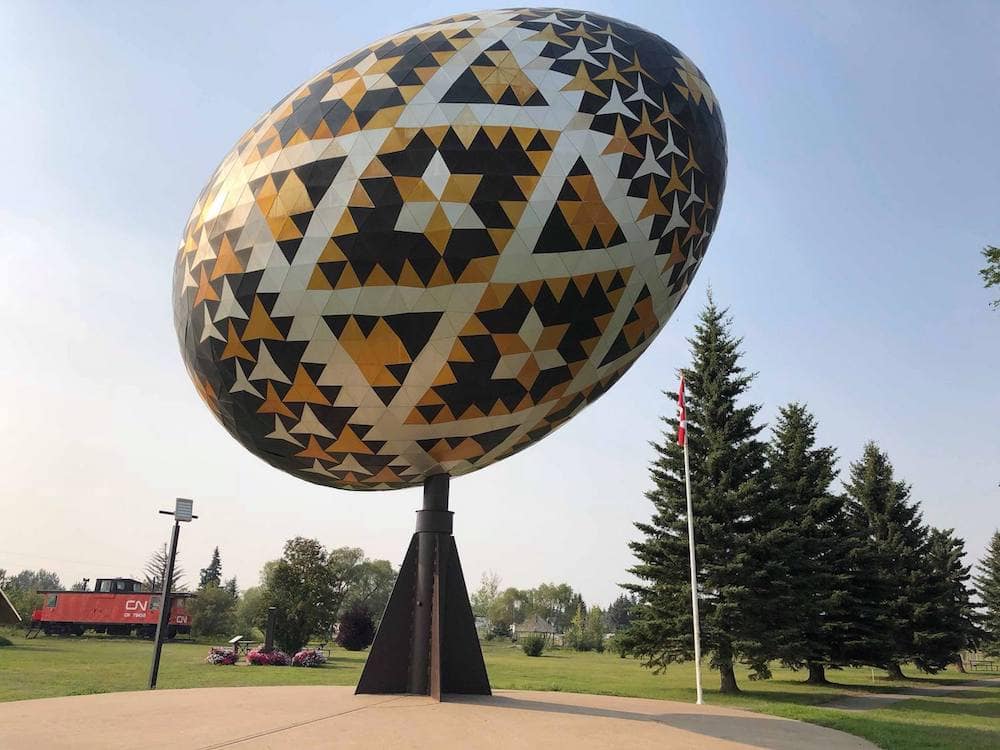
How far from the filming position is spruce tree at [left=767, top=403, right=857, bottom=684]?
2741 cm

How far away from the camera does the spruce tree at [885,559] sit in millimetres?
32562

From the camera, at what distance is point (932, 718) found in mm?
19984

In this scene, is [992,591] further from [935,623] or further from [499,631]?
[499,631]

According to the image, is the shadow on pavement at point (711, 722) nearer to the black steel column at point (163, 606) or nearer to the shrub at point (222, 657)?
the black steel column at point (163, 606)

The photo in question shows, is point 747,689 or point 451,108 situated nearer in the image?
point 451,108

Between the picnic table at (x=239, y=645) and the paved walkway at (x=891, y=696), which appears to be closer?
the paved walkway at (x=891, y=696)

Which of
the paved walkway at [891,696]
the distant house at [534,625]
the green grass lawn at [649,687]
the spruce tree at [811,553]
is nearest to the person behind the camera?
the green grass lawn at [649,687]

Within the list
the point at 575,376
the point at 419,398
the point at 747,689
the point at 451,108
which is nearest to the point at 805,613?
the point at 747,689

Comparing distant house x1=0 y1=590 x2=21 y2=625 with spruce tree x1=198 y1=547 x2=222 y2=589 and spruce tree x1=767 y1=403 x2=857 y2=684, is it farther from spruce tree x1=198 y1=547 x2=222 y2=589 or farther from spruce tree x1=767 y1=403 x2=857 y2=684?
spruce tree x1=198 y1=547 x2=222 y2=589

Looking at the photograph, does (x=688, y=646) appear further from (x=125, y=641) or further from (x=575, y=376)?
(x=125, y=641)

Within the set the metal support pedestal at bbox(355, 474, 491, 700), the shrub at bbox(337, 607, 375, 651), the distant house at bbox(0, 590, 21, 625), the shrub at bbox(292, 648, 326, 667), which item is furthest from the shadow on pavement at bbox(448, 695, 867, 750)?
the shrub at bbox(337, 607, 375, 651)

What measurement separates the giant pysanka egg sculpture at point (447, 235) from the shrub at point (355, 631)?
4170cm

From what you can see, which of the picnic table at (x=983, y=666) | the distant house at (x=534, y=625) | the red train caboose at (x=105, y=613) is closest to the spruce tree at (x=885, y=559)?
the picnic table at (x=983, y=666)

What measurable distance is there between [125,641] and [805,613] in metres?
45.9
